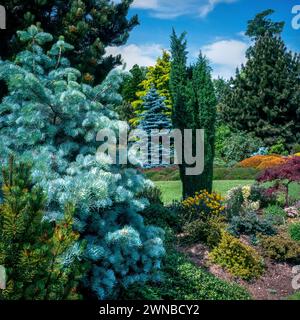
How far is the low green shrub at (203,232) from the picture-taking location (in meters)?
7.47

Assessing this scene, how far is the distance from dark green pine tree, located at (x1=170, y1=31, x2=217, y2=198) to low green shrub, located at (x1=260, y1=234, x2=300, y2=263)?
301 cm

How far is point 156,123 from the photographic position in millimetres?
23422

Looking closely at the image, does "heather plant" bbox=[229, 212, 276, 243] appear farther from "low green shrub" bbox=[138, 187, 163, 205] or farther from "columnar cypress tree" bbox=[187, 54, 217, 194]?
"columnar cypress tree" bbox=[187, 54, 217, 194]

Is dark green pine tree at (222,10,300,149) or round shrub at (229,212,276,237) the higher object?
dark green pine tree at (222,10,300,149)

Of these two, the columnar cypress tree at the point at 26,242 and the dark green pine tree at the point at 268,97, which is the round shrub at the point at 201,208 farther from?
the dark green pine tree at the point at 268,97

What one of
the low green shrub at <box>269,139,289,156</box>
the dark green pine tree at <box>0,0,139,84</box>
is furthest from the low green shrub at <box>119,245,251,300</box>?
the low green shrub at <box>269,139,289,156</box>

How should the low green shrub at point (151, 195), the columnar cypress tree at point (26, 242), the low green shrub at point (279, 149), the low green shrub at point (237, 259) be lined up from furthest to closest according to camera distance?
the low green shrub at point (279, 149) → the low green shrub at point (151, 195) → the low green shrub at point (237, 259) → the columnar cypress tree at point (26, 242)

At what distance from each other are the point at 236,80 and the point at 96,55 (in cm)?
2010

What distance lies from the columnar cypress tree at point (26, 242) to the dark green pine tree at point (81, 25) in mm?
4452

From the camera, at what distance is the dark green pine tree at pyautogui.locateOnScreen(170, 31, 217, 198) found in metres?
10.3

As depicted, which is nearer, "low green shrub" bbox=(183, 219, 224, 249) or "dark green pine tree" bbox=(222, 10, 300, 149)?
"low green shrub" bbox=(183, 219, 224, 249)

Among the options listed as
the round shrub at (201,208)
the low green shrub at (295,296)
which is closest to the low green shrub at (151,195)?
the round shrub at (201,208)

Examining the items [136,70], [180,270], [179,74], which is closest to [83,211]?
[180,270]

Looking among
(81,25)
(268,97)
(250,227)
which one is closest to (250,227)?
(250,227)
